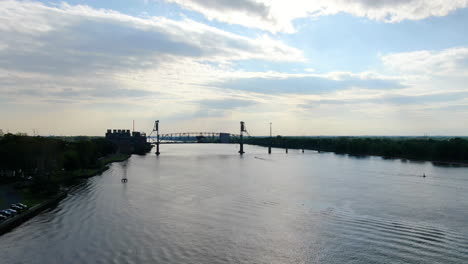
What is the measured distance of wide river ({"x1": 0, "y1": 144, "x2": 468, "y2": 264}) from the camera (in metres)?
19.8

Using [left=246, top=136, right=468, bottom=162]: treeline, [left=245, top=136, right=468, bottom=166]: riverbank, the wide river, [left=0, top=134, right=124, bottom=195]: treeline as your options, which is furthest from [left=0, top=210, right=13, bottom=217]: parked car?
[left=246, top=136, right=468, bottom=162]: treeline

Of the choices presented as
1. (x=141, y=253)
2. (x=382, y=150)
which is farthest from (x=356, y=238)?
(x=382, y=150)

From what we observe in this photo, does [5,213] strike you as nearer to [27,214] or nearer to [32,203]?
[27,214]

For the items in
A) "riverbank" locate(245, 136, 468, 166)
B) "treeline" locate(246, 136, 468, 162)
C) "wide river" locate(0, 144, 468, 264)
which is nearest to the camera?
"wide river" locate(0, 144, 468, 264)

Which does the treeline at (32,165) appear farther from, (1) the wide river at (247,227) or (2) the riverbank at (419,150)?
(2) the riverbank at (419,150)

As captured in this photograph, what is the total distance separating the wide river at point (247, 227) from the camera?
1975cm

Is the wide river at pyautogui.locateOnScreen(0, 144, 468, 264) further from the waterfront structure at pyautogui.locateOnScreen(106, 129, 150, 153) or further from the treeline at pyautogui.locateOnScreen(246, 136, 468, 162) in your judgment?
the waterfront structure at pyautogui.locateOnScreen(106, 129, 150, 153)

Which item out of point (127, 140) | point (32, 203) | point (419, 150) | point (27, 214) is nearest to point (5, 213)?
point (27, 214)

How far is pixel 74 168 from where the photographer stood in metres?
51.9

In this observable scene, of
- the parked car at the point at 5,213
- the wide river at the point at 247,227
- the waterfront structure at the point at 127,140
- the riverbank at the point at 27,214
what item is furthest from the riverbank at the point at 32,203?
the waterfront structure at the point at 127,140

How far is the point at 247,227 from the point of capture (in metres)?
25.2

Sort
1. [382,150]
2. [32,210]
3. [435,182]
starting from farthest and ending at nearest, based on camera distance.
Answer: [382,150] → [435,182] → [32,210]

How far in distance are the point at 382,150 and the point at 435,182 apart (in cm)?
5822

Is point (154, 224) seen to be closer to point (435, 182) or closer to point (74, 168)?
point (74, 168)
